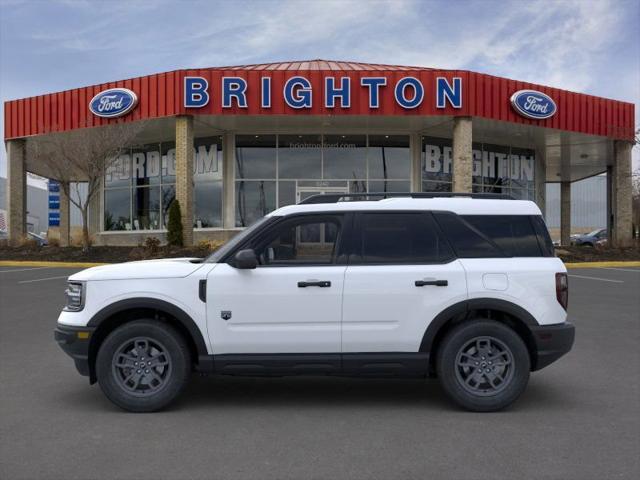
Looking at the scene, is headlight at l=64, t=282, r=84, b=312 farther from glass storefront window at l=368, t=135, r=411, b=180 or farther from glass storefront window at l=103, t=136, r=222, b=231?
glass storefront window at l=368, t=135, r=411, b=180

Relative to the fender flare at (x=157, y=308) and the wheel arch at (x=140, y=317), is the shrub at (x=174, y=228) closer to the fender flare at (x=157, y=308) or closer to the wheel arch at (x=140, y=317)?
the wheel arch at (x=140, y=317)

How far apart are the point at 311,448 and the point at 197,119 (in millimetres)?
20048

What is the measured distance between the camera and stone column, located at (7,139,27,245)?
82.6 feet

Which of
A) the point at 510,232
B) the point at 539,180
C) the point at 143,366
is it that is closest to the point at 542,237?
the point at 510,232

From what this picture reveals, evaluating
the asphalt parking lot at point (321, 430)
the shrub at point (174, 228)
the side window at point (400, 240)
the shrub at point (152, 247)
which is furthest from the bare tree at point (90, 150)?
the side window at point (400, 240)

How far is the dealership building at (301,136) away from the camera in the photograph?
69.1 feet

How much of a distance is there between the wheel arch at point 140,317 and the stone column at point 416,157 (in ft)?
67.4

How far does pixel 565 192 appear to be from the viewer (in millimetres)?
39344

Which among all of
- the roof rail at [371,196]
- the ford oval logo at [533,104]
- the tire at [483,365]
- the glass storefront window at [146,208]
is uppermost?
the ford oval logo at [533,104]

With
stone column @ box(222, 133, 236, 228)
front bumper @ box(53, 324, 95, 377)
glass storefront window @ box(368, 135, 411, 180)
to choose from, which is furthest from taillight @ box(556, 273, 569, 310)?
stone column @ box(222, 133, 236, 228)

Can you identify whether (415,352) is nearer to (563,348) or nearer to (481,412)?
(481,412)

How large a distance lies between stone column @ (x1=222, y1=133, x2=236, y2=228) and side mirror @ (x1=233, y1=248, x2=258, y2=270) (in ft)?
65.6

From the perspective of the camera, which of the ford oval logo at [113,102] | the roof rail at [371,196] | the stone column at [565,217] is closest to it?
the roof rail at [371,196]

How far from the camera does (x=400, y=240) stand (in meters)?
→ 5.09
